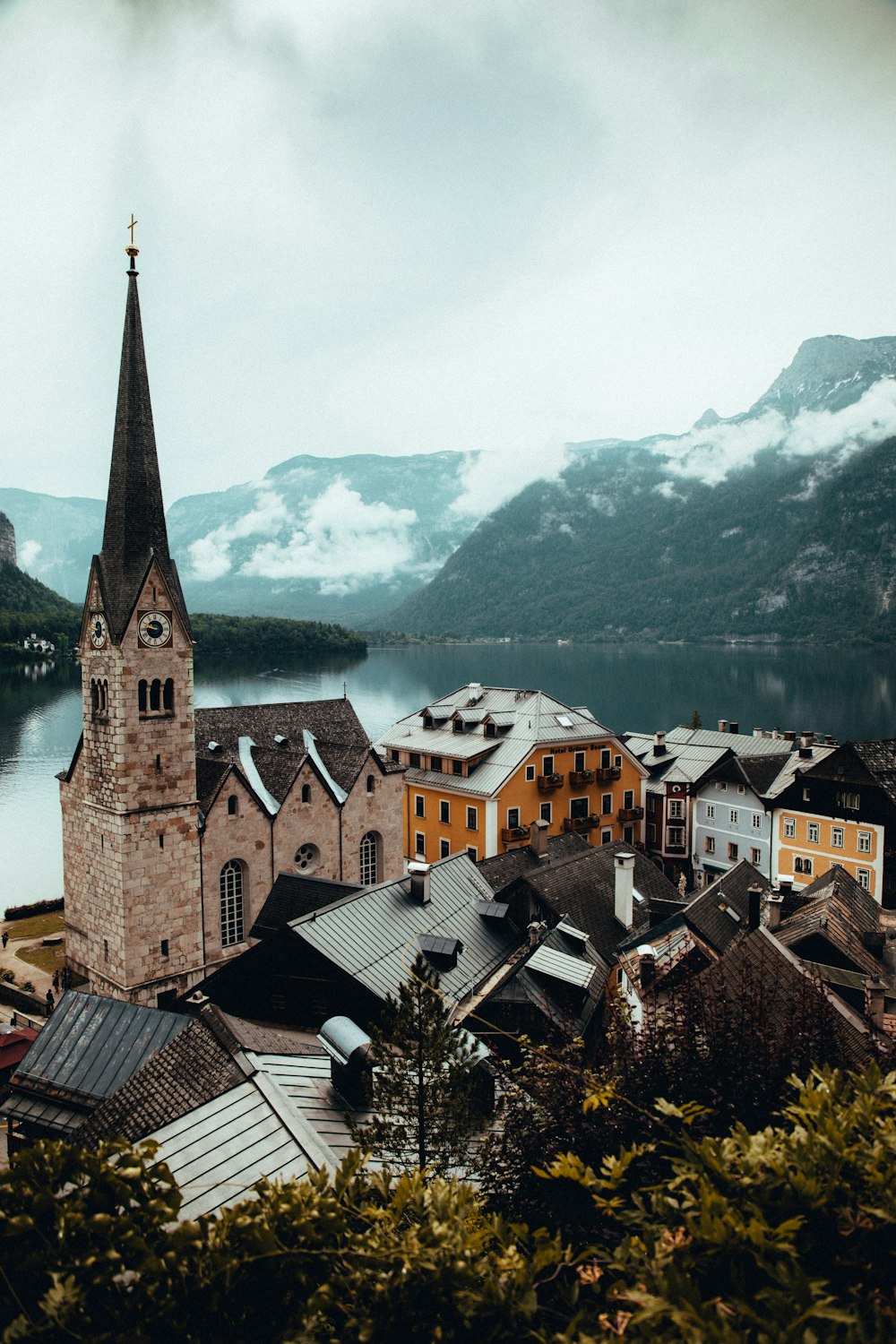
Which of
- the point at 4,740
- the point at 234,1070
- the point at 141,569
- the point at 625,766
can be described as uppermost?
the point at 141,569

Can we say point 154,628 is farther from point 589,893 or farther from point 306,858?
point 589,893

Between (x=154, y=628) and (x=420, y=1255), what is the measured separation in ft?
95.2

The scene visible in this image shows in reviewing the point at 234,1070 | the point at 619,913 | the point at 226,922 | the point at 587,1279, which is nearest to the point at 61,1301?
the point at 587,1279

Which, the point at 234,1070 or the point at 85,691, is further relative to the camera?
the point at 85,691

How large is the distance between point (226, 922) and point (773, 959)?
23548 mm

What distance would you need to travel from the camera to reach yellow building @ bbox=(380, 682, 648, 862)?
164ft

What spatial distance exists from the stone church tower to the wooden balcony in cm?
2486

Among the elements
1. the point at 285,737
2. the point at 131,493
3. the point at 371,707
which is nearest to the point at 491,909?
the point at 285,737

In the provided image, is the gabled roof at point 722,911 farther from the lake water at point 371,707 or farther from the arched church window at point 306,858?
Result: the lake water at point 371,707

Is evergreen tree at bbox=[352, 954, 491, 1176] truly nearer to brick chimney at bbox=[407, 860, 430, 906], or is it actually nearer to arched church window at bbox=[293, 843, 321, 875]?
brick chimney at bbox=[407, 860, 430, 906]

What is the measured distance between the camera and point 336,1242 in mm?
6625

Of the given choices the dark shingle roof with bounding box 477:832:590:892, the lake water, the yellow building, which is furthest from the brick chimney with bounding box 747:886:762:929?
the lake water

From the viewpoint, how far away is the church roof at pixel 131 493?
1254 inches

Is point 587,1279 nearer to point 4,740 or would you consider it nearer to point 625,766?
point 625,766
